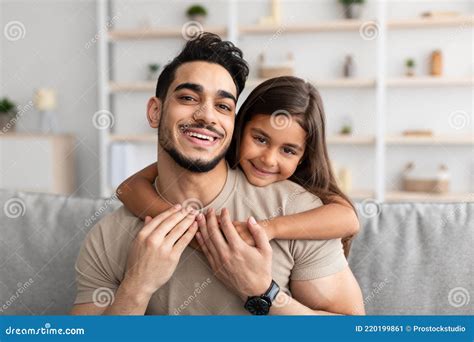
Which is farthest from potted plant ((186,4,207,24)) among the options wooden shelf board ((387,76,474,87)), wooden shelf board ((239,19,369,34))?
wooden shelf board ((387,76,474,87))

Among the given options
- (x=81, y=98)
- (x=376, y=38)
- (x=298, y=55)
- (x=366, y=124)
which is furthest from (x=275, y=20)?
(x=81, y=98)

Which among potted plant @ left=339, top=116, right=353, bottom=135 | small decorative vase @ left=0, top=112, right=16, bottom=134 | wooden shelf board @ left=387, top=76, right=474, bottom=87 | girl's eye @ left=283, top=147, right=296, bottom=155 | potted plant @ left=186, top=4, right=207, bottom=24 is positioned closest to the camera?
girl's eye @ left=283, top=147, right=296, bottom=155

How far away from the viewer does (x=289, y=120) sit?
1.07 m

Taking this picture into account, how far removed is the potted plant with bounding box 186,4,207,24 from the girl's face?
3.06 meters

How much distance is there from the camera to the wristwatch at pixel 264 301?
1.00 meters

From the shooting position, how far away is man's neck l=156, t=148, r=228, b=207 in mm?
1063

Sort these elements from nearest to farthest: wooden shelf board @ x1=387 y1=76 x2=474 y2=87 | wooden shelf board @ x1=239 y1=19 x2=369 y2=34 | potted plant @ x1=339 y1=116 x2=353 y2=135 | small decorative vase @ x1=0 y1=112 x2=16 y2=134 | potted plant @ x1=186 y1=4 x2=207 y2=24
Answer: wooden shelf board @ x1=387 y1=76 x2=474 y2=87
wooden shelf board @ x1=239 y1=19 x2=369 y2=34
potted plant @ x1=339 y1=116 x2=353 y2=135
potted plant @ x1=186 y1=4 x2=207 y2=24
small decorative vase @ x1=0 y1=112 x2=16 y2=134

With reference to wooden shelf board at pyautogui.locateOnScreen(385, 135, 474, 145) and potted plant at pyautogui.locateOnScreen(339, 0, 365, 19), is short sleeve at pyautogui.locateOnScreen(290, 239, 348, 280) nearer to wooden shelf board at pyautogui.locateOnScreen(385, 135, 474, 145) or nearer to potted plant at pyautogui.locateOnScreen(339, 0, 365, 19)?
wooden shelf board at pyautogui.locateOnScreen(385, 135, 474, 145)

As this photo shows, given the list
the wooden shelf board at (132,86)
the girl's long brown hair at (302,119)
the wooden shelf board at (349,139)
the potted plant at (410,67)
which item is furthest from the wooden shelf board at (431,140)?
the girl's long brown hair at (302,119)

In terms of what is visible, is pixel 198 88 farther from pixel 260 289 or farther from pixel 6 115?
pixel 6 115

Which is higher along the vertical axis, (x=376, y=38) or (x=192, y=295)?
(x=376, y=38)

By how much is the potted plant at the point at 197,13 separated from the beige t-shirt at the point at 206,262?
10.1 feet

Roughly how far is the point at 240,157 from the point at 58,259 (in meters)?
0.54

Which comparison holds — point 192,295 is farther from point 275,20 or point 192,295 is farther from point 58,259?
point 275,20
